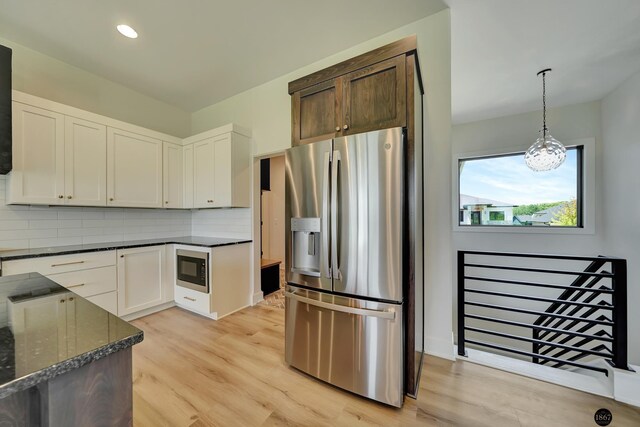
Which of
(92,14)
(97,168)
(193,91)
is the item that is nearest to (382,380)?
(97,168)

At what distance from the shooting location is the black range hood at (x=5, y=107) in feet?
5.91

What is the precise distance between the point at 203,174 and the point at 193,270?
49.7 inches

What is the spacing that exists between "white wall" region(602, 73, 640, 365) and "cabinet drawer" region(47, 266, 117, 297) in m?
5.74

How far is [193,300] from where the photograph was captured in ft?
9.63

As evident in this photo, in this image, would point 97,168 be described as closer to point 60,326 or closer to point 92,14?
point 92,14

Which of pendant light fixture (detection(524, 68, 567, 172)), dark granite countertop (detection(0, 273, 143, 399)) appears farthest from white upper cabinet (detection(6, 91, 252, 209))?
pendant light fixture (detection(524, 68, 567, 172))

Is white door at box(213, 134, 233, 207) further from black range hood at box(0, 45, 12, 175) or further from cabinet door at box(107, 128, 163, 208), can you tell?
black range hood at box(0, 45, 12, 175)

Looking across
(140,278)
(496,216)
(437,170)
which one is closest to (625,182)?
(496,216)

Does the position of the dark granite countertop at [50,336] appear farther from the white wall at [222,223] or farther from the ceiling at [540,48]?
the ceiling at [540,48]

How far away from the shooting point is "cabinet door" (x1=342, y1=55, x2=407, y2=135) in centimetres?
162

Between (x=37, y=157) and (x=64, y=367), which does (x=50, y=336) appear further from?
(x=37, y=157)

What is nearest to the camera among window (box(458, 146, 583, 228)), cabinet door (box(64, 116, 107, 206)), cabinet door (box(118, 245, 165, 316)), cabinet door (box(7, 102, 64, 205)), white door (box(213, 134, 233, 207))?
cabinet door (box(7, 102, 64, 205))

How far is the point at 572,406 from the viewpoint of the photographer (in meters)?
1.57

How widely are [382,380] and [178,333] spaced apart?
2.10 meters
